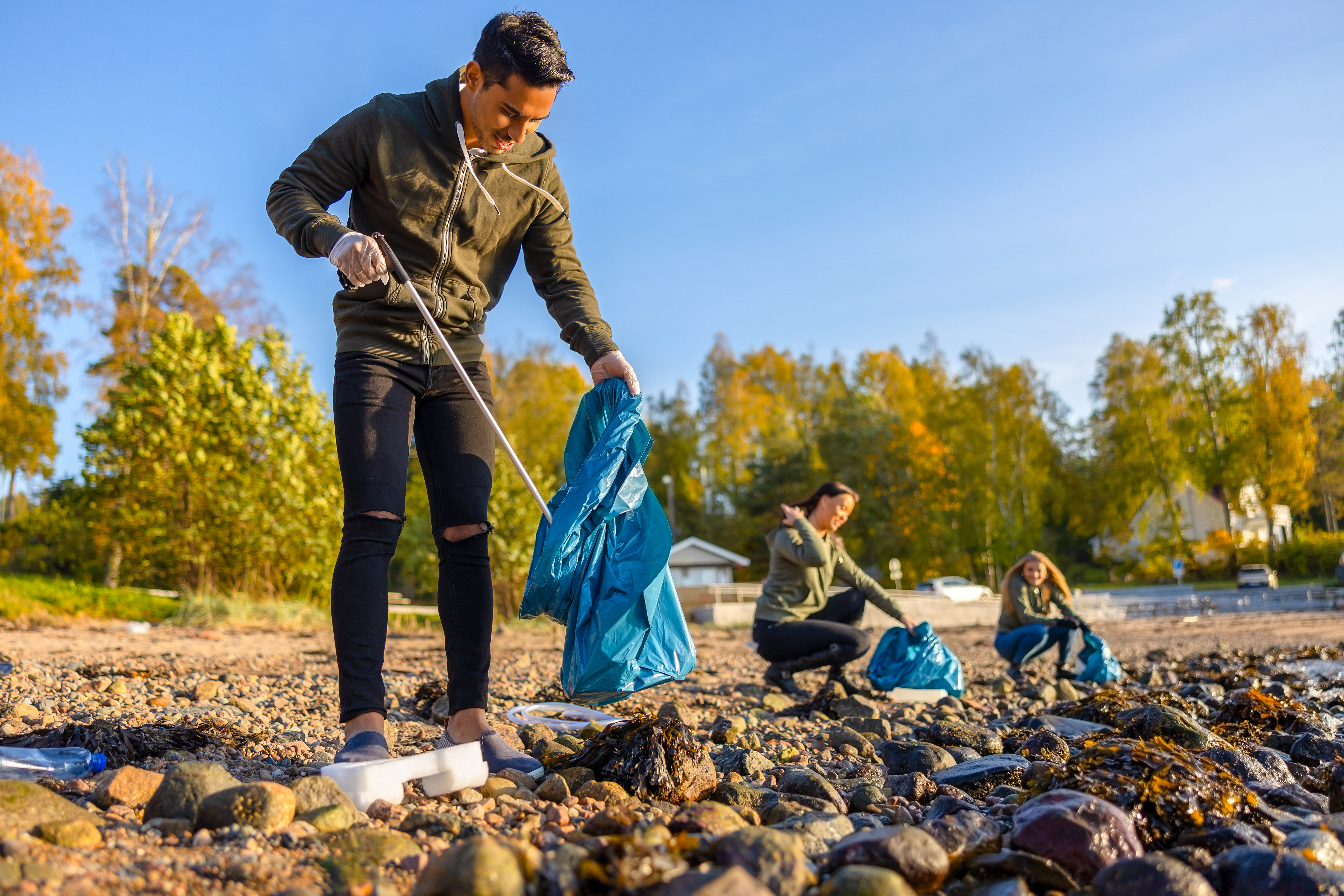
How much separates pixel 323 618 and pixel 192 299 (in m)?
12.5

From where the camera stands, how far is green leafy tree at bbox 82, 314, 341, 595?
10992mm

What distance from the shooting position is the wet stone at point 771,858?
1.49 metres

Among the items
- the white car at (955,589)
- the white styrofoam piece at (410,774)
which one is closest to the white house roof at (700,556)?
the white car at (955,589)

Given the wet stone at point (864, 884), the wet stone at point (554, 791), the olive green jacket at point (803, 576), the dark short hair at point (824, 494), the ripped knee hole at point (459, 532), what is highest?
the dark short hair at point (824, 494)

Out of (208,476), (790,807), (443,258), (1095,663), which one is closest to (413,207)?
(443,258)

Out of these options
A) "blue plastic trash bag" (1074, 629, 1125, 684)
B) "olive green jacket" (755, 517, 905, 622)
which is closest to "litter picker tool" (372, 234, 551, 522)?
"olive green jacket" (755, 517, 905, 622)

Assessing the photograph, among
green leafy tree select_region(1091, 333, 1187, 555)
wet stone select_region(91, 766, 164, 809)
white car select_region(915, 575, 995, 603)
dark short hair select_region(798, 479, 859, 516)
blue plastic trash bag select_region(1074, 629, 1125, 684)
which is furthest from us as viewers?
green leafy tree select_region(1091, 333, 1187, 555)

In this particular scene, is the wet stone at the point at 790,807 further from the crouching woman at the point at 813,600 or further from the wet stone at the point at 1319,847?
the crouching woman at the point at 813,600

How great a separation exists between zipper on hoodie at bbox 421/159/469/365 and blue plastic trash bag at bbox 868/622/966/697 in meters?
3.76

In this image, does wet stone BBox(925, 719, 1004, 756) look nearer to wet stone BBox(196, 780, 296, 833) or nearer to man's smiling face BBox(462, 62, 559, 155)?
wet stone BBox(196, 780, 296, 833)

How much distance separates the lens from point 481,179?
2.60 metres

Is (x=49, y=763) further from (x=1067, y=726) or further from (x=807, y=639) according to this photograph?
(x=807, y=639)

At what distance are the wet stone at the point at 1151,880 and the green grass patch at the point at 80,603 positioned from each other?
10535mm

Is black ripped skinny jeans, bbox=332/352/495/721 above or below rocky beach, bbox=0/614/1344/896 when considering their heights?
above
